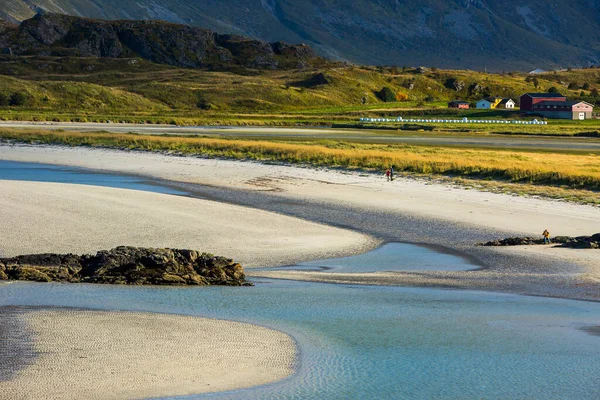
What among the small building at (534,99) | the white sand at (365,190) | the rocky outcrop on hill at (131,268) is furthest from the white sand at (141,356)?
the small building at (534,99)

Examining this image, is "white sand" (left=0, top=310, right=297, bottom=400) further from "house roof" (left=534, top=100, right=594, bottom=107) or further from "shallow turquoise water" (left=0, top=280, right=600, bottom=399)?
"house roof" (left=534, top=100, right=594, bottom=107)

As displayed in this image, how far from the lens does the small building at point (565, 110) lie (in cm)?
16225

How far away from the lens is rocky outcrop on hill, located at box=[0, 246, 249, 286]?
67.6 ft

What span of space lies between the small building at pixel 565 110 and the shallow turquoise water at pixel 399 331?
484 feet

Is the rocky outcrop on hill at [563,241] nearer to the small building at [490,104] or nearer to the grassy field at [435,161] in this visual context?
the grassy field at [435,161]

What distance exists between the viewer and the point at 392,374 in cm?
1412

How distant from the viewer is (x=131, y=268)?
21.0 meters

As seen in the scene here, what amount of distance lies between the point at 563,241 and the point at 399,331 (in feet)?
33.2

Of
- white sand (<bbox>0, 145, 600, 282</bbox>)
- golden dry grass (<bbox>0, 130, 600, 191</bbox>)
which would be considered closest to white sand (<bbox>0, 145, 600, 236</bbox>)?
white sand (<bbox>0, 145, 600, 282</bbox>)

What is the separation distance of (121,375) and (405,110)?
166m

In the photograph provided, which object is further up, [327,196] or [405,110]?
[405,110]

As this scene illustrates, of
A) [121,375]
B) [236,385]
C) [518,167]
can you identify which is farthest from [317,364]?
[518,167]

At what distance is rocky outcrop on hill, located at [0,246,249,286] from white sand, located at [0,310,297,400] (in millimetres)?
3319

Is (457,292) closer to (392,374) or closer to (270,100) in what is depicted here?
(392,374)
